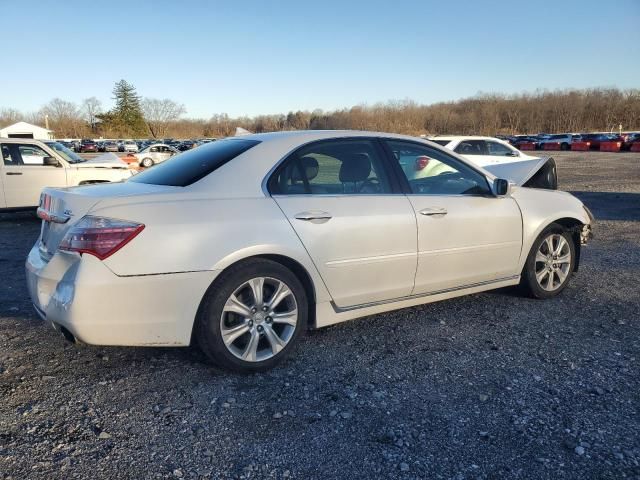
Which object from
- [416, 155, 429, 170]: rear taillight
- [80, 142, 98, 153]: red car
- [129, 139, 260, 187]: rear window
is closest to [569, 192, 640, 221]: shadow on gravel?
[416, 155, 429, 170]: rear taillight

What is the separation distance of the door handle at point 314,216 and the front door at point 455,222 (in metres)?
0.80

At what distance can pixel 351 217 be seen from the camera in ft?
11.9

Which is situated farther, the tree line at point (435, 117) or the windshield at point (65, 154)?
the tree line at point (435, 117)

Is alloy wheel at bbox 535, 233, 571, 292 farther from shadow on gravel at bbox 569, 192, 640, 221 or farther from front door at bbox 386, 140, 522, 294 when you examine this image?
shadow on gravel at bbox 569, 192, 640, 221

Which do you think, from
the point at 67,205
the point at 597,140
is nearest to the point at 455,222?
the point at 67,205

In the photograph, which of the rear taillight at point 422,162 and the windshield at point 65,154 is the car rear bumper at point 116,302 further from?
the windshield at point 65,154

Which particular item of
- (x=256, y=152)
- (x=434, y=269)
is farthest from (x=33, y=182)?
(x=434, y=269)

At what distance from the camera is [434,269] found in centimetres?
405

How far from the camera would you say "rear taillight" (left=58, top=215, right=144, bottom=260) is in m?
2.97

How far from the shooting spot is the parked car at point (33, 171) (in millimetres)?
10125

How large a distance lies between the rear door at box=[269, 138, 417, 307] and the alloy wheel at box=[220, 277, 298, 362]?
0.33m

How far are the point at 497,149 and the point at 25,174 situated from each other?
1172cm

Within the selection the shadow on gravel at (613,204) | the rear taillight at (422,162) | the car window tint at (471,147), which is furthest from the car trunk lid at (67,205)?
the car window tint at (471,147)

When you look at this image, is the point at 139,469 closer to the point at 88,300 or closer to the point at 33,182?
the point at 88,300
